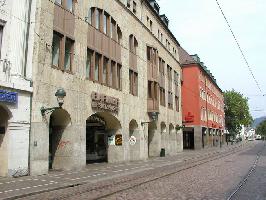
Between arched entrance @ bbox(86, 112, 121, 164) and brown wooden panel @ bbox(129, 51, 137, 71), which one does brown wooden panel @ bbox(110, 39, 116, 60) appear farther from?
arched entrance @ bbox(86, 112, 121, 164)

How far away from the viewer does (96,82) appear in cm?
2419

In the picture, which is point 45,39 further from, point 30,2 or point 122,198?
point 122,198

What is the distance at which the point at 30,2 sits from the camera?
18.2m

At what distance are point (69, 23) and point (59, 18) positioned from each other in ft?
3.41

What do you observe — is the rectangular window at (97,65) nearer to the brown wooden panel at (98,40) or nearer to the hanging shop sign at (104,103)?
the brown wooden panel at (98,40)

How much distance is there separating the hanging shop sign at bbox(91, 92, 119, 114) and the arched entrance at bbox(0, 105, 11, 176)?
735 cm

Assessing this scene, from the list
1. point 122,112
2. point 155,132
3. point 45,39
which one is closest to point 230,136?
point 155,132

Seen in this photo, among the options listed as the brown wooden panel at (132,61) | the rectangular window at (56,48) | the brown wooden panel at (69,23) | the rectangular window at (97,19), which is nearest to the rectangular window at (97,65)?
the rectangular window at (97,19)

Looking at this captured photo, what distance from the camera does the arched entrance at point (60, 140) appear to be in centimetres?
2105

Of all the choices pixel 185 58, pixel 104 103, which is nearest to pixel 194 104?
pixel 185 58

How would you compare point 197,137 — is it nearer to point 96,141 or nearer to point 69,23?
point 96,141

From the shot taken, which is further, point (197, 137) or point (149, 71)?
point (197, 137)

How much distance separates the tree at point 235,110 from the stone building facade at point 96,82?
62.6 meters

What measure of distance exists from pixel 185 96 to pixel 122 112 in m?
30.8
